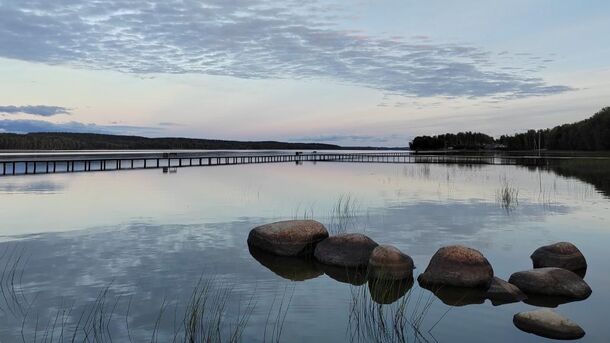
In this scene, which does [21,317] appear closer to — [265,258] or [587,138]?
[265,258]

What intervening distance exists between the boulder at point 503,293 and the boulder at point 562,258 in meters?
2.69

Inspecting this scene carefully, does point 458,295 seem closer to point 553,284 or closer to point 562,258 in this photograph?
point 553,284

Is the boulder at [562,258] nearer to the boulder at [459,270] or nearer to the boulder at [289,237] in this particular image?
the boulder at [459,270]

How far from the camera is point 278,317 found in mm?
9516

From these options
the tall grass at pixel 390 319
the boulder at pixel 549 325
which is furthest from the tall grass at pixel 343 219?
the boulder at pixel 549 325

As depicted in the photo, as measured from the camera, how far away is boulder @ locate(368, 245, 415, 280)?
39.1 ft

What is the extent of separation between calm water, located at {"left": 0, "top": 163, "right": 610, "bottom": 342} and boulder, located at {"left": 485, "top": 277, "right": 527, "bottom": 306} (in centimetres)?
32

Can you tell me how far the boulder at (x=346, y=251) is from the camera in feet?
43.7

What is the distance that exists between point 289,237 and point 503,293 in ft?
20.9

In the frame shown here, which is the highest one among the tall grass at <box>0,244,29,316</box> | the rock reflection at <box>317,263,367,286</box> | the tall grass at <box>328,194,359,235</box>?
the tall grass at <box>328,194,359,235</box>

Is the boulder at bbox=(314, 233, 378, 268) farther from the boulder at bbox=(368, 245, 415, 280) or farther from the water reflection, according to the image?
the water reflection

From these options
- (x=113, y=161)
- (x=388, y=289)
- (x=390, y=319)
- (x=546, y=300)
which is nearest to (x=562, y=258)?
(x=546, y=300)

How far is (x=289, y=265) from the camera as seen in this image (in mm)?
13648

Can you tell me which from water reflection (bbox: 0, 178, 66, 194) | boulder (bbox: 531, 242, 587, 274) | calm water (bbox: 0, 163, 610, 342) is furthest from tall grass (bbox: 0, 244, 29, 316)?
water reflection (bbox: 0, 178, 66, 194)
